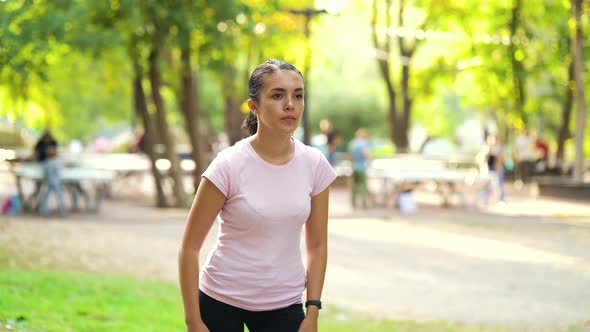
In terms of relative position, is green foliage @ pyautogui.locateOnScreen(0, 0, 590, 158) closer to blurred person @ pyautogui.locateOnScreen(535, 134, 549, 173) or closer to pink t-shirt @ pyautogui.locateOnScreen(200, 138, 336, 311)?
blurred person @ pyautogui.locateOnScreen(535, 134, 549, 173)

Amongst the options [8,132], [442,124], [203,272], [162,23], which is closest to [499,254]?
[162,23]

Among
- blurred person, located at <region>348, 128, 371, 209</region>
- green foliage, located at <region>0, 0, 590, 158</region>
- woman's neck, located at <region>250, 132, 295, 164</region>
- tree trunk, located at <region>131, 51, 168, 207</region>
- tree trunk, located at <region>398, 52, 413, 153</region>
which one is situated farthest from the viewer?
tree trunk, located at <region>398, 52, 413, 153</region>

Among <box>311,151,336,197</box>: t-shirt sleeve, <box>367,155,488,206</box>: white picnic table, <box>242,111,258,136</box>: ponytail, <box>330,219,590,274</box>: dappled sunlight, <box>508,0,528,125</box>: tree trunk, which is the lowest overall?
<box>367,155,488,206</box>: white picnic table

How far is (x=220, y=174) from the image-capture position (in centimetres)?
386

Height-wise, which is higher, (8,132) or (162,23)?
(162,23)

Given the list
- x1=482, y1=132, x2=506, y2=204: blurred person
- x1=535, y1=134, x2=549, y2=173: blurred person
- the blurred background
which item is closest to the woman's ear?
the blurred background

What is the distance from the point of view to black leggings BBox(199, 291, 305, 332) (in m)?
4.03

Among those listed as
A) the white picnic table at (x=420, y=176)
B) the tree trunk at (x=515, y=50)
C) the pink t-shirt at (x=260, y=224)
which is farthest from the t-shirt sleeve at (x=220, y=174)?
the tree trunk at (x=515, y=50)

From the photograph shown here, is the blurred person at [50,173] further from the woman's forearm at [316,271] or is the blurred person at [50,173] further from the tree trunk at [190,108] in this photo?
the woman's forearm at [316,271]

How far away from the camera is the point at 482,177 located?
2656cm

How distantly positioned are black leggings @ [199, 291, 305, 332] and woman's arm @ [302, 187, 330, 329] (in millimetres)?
69

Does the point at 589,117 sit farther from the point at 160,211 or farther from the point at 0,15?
the point at 0,15

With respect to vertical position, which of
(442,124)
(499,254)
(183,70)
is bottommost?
(442,124)

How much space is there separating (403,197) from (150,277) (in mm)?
12572
